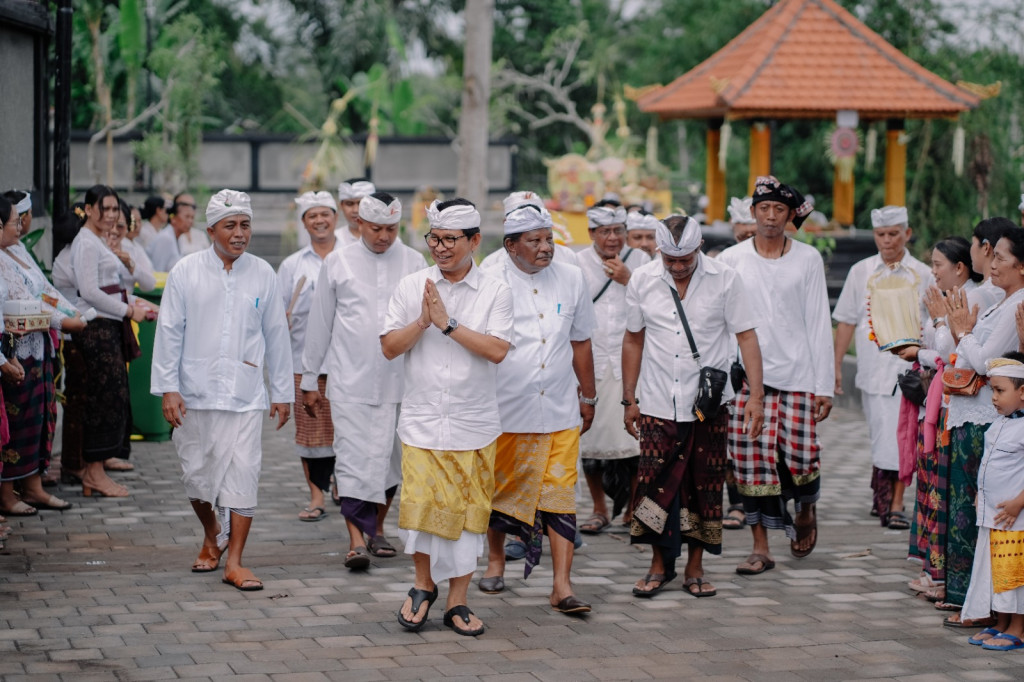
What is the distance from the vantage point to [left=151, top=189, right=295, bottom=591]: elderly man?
7.04 m

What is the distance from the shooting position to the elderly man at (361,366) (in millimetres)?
7469

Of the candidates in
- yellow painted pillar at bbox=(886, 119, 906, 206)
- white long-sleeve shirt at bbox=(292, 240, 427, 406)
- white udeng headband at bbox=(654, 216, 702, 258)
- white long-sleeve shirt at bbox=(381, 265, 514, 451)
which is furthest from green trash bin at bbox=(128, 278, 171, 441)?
yellow painted pillar at bbox=(886, 119, 906, 206)

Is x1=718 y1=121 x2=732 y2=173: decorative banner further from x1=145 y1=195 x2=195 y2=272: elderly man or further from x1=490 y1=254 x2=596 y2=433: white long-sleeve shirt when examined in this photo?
x1=490 y1=254 x2=596 y2=433: white long-sleeve shirt

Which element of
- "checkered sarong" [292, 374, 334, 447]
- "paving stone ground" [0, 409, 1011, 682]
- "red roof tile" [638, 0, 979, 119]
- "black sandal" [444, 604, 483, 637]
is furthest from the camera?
"red roof tile" [638, 0, 979, 119]

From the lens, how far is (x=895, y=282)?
8922mm

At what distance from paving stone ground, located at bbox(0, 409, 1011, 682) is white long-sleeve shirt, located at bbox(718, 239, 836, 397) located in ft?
3.45

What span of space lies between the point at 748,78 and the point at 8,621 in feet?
48.0

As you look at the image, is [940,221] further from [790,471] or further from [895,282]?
[790,471]

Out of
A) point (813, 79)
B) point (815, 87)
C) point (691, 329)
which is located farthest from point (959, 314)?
point (813, 79)

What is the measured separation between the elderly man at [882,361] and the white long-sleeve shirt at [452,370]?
3205 mm

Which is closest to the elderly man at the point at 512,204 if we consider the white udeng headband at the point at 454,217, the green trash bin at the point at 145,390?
the white udeng headband at the point at 454,217

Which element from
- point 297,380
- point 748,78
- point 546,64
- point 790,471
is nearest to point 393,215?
point 297,380

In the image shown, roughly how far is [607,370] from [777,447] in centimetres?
136

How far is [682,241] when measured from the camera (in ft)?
22.9
